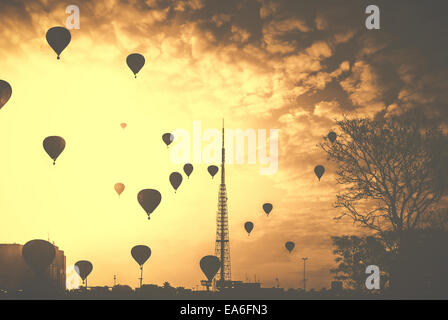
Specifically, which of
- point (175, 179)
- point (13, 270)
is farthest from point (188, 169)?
point (13, 270)

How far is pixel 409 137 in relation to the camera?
111 feet

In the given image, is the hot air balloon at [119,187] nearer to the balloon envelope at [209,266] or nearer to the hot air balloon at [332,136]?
the balloon envelope at [209,266]

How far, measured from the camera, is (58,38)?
129ft

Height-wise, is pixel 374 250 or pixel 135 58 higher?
pixel 135 58

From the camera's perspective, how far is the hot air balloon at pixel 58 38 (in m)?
38.7

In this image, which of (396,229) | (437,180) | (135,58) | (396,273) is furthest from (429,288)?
(135,58)

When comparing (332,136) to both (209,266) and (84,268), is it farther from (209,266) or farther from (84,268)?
(84,268)

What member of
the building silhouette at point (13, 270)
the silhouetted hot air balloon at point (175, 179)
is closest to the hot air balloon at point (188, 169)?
the silhouetted hot air balloon at point (175, 179)

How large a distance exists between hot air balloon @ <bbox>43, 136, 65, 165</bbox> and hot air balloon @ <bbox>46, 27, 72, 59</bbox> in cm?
862
